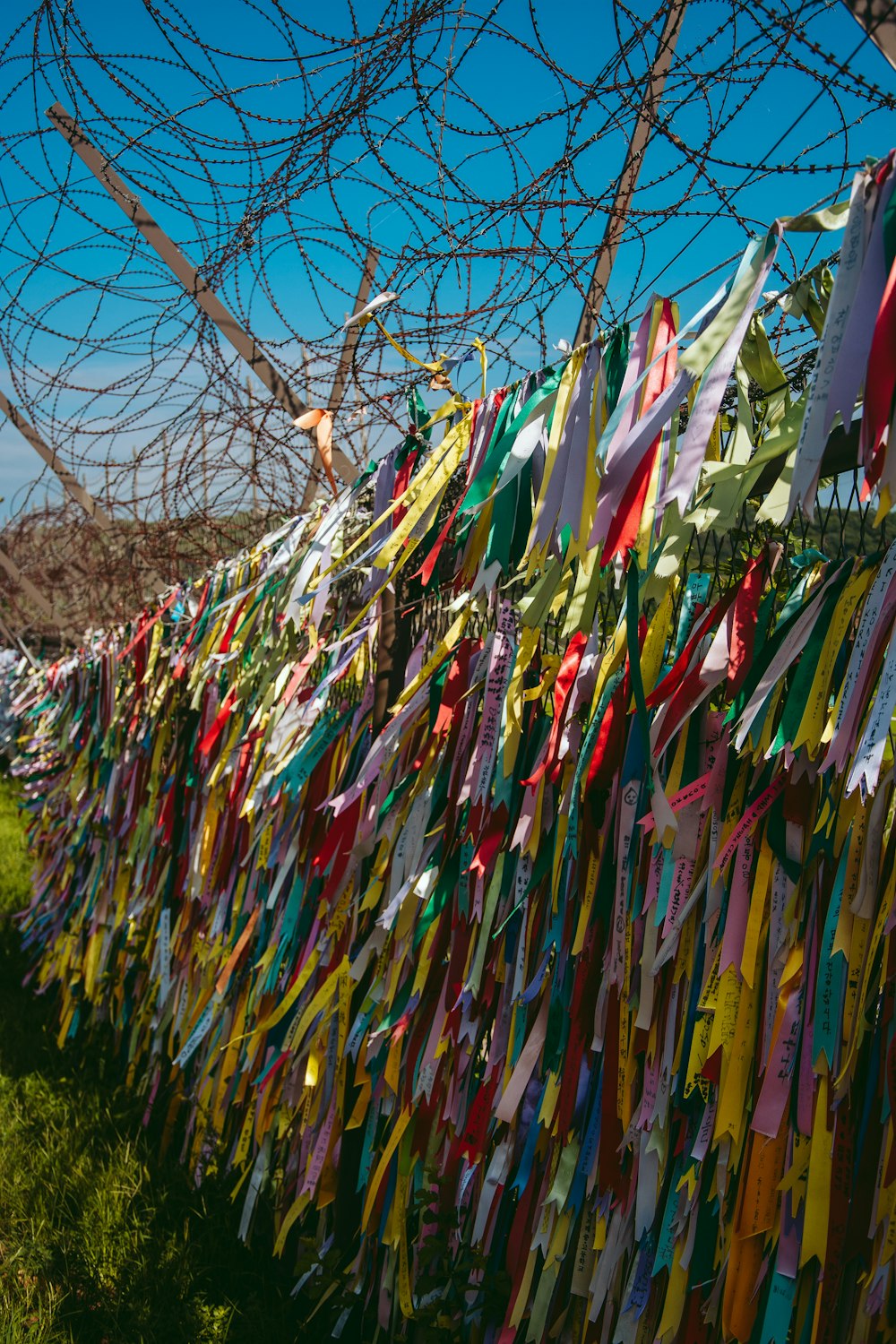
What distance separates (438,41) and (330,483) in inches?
43.2

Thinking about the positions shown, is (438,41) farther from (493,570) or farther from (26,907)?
(26,907)

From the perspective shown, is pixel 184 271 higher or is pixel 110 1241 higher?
pixel 184 271

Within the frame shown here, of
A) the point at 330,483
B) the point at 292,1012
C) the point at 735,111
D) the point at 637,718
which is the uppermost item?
the point at 735,111

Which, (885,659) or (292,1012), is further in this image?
(292,1012)

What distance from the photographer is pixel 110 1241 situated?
2.86 metres

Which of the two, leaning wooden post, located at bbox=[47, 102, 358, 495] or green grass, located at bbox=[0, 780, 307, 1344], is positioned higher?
leaning wooden post, located at bbox=[47, 102, 358, 495]

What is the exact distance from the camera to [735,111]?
192 centimetres

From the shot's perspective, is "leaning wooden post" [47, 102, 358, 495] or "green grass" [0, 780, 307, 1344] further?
"leaning wooden post" [47, 102, 358, 495]

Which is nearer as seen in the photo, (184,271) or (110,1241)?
(110,1241)

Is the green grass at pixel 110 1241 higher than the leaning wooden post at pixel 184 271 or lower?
lower

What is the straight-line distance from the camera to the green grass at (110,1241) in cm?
252

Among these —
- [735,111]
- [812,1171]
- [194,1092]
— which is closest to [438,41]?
[735,111]

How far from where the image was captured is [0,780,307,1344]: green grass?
8.27ft

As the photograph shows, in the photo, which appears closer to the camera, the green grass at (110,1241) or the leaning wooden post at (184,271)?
the green grass at (110,1241)
